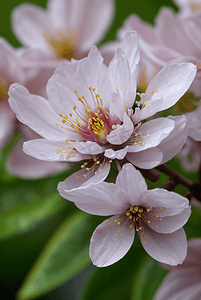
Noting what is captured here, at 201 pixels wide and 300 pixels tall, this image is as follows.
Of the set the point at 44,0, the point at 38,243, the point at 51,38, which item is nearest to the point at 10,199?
the point at 38,243

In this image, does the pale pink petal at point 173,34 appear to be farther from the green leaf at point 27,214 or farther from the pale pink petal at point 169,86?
the green leaf at point 27,214

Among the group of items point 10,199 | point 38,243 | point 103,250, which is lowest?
point 38,243

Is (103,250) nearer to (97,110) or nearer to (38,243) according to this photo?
(97,110)

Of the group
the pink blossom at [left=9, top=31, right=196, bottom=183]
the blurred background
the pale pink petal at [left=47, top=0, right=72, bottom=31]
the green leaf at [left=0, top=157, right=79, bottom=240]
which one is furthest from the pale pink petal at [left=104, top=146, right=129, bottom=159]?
the pale pink petal at [left=47, top=0, right=72, bottom=31]

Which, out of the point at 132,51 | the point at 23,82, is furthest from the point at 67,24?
the point at 132,51

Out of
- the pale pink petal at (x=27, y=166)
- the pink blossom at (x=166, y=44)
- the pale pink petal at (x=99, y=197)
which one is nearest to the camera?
the pale pink petal at (x=99, y=197)

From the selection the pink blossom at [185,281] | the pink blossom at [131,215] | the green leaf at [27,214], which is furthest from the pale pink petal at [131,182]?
the green leaf at [27,214]
